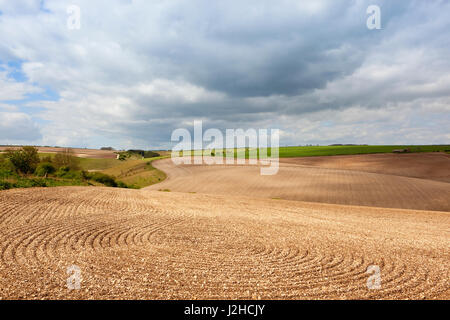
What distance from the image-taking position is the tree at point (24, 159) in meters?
37.8

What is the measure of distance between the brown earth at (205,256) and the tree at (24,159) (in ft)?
80.3

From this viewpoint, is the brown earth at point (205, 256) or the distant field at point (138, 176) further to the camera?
the distant field at point (138, 176)

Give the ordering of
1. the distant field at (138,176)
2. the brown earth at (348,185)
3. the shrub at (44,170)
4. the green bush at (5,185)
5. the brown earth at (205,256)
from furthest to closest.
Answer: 1. the distant field at (138,176)
2. the shrub at (44,170)
3. the brown earth at (348,185)
4. the green bush at (5,185)
5. the brown earth at (205,256)

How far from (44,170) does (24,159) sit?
4048mm

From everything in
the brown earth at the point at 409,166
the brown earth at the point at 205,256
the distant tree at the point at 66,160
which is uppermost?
the distant tree at the point at 66,160

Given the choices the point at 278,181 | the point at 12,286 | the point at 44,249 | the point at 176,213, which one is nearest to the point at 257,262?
the point at 12,286

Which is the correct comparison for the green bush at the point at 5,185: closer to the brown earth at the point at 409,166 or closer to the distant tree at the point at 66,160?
the distant tree at the point at 66,160

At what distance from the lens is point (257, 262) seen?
9695 millimetres

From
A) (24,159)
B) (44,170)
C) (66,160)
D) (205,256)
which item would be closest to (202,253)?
(205,256)

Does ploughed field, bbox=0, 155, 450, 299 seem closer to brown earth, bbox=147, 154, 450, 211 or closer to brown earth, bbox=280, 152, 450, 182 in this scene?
brown earth, bbox=147, 154, 450, 211

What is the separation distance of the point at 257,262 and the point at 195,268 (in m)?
2.40

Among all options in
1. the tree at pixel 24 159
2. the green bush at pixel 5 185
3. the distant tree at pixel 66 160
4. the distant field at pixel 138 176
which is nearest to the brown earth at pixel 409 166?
the distant field at pixel 138 176

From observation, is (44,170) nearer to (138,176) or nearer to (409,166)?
(138,176)

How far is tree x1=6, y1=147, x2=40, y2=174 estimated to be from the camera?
124 ft
